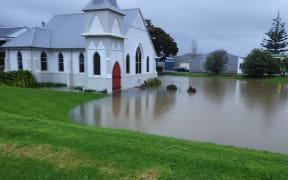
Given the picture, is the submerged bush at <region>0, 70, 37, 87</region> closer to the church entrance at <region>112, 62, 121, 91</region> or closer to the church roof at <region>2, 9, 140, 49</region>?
the church roof at <region>2, 9, 140, 49</region>

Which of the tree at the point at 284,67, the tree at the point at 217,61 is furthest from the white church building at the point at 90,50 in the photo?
the tree at the point at 284,67

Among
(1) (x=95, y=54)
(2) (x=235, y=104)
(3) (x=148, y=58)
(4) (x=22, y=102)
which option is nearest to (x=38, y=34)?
(1) (x=95, y=54)

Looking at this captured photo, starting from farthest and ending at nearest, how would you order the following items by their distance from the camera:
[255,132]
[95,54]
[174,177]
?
[95,54] → [255,132] → [174,177]

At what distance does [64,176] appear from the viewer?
4.27m

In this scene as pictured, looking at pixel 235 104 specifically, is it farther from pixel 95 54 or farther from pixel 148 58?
pixel 148 58

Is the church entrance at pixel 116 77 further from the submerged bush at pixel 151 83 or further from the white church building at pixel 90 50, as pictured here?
the submerged bush at pixel 151 83

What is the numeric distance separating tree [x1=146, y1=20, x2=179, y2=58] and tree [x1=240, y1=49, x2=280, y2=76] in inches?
526

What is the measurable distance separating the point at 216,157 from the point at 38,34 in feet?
74.8

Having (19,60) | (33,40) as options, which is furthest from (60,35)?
(19,60)

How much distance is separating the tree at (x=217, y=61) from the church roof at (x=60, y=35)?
25.8m

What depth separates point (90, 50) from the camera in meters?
20.2

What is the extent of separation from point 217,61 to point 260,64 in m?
8.42

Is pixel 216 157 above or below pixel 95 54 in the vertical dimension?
below

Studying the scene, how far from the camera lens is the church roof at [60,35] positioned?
75.4 feet
